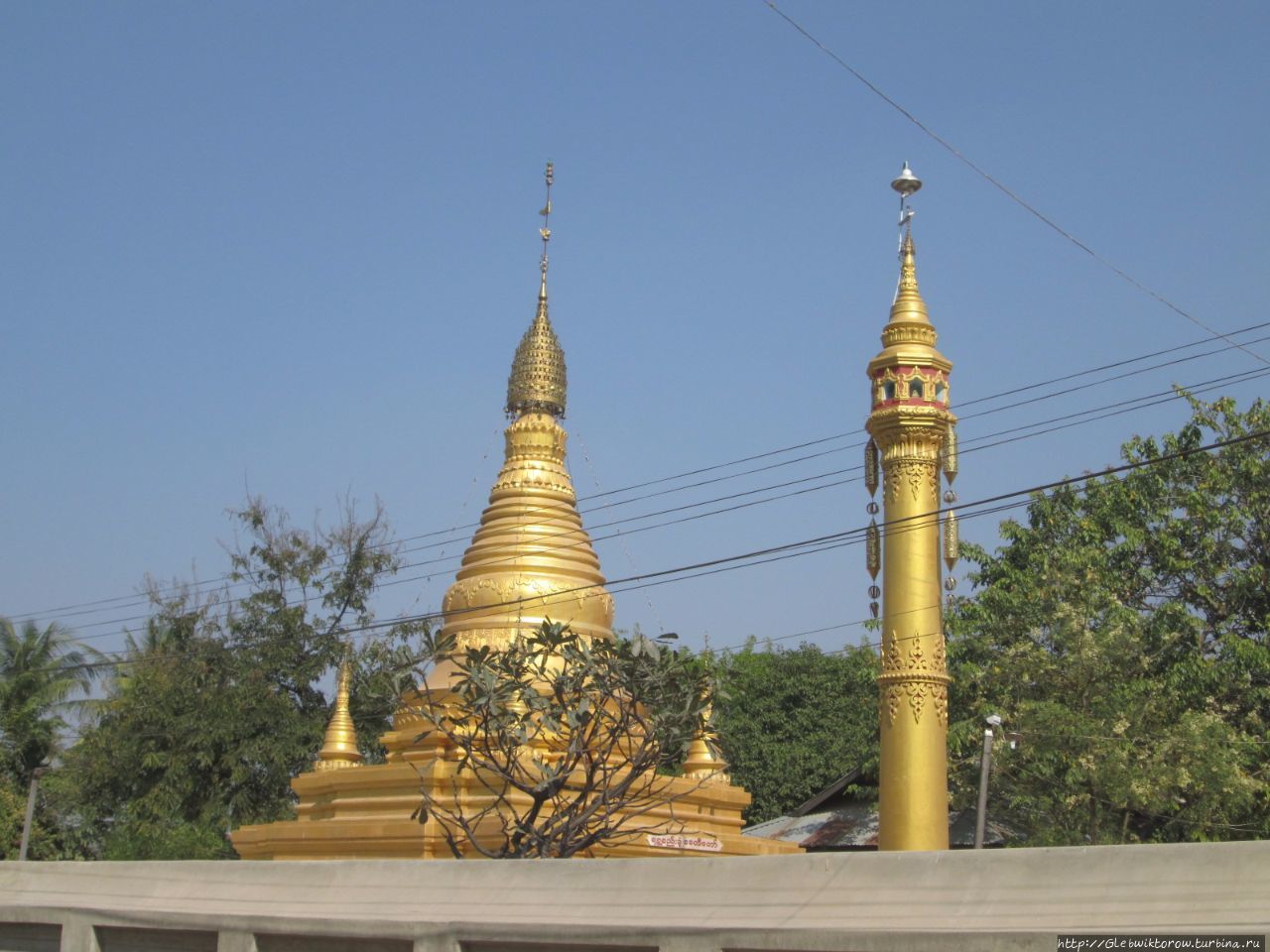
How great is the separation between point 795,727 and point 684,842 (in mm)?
22414

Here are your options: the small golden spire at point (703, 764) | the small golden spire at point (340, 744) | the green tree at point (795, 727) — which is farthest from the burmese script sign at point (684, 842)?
the green tree at point (795, 727)

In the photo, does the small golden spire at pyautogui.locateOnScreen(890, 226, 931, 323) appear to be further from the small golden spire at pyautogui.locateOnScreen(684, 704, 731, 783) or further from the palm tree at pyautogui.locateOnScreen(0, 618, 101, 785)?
the palm tree at pyautogui.locateOnScreen(0, 618, 101, 785)

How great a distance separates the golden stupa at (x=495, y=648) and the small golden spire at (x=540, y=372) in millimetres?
22

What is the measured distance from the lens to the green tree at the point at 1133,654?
23.2 metres

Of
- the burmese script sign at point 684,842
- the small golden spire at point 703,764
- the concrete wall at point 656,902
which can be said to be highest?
the small golden spire at point 703,764

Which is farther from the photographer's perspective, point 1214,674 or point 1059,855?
point 1214,674

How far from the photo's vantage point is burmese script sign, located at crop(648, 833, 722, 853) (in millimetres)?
17125

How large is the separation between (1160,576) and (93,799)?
24157mm

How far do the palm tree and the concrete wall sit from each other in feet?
100.0

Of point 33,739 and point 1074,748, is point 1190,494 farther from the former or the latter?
point 33,739

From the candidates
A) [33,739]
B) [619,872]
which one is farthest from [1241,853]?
[33,739]

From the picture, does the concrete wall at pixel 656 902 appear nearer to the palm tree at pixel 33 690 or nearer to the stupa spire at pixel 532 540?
the stupa spire at pixel 532 540

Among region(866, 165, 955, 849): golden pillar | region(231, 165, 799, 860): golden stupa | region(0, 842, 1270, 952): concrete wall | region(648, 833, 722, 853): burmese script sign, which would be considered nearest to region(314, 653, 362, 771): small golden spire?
region(231, 165, 799, 860): golden stupa

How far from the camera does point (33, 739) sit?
40.3 m
